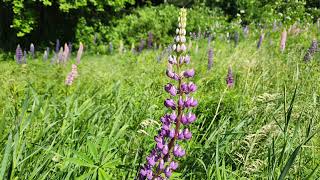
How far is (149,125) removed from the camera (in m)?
3.06

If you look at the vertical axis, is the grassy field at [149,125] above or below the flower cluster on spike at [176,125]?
below

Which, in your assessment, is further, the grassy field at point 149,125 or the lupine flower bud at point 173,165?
the grassy field at point 149,125

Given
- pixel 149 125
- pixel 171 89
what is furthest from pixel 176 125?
pixel 149 125

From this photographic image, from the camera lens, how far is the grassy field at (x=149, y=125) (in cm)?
230

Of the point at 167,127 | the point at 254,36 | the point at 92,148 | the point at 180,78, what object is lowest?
the point at 254,36

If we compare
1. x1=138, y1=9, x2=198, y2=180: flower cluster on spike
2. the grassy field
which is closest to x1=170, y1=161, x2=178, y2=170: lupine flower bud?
x1=138, y1=9, x2=198, y2=180: flower cluster on spike

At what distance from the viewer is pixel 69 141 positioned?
9.34 ft

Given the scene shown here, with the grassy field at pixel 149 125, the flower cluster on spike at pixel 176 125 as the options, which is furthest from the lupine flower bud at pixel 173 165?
the grassy field at pixel 149 125

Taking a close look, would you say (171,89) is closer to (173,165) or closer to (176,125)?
(176,125)

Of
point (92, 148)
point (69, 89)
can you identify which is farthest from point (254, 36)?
point (92, 148)

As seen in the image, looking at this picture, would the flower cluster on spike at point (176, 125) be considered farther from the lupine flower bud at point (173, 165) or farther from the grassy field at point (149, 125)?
the grassy field at point (149, 125)

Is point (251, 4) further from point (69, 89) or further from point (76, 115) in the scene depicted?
point (76, 115)

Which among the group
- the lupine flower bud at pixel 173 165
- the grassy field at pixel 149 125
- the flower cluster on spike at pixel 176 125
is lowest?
the grassy field at pixel 149 125

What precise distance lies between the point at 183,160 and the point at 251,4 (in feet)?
40.9
